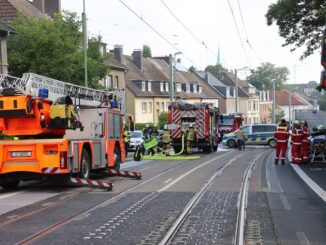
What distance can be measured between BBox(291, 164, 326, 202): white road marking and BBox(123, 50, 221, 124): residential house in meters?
41.3

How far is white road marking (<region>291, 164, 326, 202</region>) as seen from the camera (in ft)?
41.3

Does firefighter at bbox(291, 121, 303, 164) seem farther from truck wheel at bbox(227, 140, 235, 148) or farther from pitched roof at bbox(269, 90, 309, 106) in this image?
pitched roof at bbox(269, 90, 309, 106)

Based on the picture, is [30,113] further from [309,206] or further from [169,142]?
[169,142]

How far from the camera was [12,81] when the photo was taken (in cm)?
1392

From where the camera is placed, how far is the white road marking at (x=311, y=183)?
1259cm

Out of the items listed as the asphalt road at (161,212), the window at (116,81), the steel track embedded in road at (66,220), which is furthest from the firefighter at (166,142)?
the window at (116,81)

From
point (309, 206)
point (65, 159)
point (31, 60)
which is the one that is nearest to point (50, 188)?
point (65, 159)

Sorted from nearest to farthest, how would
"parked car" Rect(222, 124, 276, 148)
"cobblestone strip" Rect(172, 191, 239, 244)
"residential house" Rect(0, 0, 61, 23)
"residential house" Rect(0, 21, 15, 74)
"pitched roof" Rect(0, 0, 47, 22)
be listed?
"cobblestone strip" Rect(172, 191, 239, 244), "residential house" Rect(0, 21, 15, 74), "pitched roof" Rect(0, 0, 47, 22), "residential house" Rect(0, 0, 61, 23), "parked car" Rect(222, 124, 276, 148)

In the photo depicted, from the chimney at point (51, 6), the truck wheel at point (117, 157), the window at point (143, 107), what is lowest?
the truck wheel at point (117, 157)

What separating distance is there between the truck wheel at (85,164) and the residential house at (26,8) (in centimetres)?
2285

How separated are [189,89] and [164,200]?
71.9 metres

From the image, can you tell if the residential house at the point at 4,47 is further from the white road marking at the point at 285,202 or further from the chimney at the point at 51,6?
the white road marking at the point at 285,202

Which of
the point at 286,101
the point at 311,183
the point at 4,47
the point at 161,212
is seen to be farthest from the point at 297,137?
the point at 286,101

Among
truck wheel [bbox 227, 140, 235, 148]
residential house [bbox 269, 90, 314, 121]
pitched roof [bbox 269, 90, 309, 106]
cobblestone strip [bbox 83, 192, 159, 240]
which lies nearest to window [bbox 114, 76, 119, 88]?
truck wheel [bbox 227, 140, 235, 148]
